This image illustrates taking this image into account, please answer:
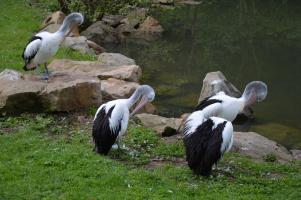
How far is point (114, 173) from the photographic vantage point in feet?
26.6

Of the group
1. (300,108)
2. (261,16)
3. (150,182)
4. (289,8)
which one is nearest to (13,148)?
(150,182)

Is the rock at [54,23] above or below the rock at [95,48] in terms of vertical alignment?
above

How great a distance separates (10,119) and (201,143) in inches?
155

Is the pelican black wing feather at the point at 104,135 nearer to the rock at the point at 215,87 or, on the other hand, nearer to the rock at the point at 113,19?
the rock at the point at 215,87

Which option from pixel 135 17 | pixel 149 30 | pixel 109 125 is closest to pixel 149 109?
pixel 109 125

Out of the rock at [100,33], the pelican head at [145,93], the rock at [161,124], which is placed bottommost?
the rock at [100,33]

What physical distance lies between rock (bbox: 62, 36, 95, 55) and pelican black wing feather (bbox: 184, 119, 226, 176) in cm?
902

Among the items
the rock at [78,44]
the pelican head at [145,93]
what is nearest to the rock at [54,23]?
the rock at [78,44]

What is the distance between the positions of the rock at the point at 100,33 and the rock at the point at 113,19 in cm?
53

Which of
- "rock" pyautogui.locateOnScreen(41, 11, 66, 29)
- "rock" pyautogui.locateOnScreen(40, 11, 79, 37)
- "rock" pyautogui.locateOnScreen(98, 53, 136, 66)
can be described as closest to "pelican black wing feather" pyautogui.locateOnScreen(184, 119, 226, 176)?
"rock" pyautogui.locateOnScreen(98, 53, 136, 66)

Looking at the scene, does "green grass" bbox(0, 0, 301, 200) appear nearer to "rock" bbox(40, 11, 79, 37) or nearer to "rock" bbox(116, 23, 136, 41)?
"rock" bbox(40, 11, 79, 37)

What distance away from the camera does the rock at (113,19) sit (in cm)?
2183

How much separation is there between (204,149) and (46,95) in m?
3.66

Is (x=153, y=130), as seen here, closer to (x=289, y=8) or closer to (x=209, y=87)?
(x=209, y=87)
